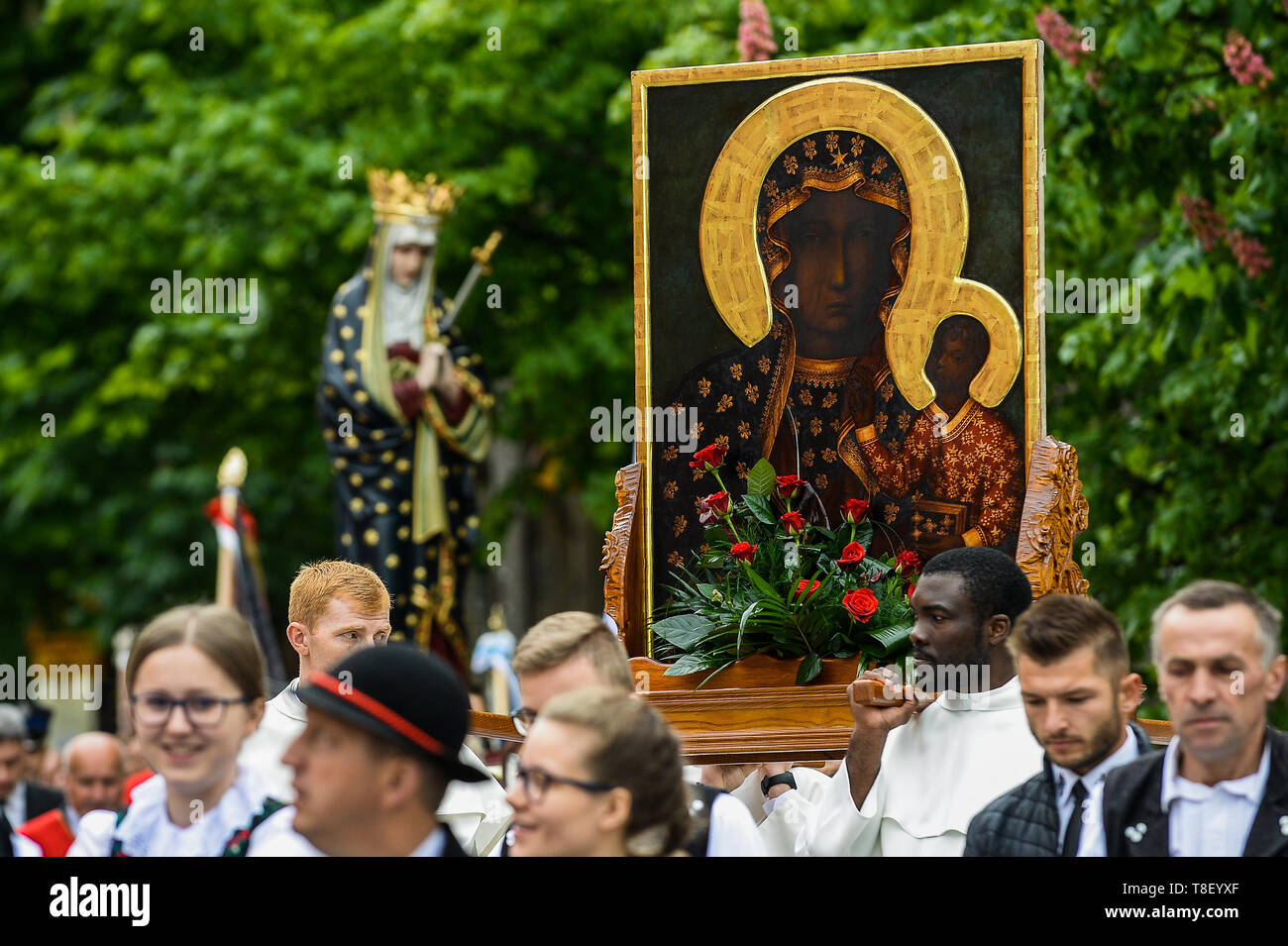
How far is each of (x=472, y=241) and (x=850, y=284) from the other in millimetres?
9470

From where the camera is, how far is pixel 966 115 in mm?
6844

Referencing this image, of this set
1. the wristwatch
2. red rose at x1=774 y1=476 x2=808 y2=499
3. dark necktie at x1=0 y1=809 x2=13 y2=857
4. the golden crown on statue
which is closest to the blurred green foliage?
the golden crown on statue

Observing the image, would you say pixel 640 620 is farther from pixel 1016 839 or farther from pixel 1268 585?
pixel 1268 585

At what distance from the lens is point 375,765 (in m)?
3.72

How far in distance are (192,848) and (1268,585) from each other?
672cm

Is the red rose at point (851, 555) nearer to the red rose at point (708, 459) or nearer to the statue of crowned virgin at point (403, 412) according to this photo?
the red rose at point (708, 459)

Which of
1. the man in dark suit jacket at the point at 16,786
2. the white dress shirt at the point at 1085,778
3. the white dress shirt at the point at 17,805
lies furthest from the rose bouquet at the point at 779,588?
the white dress shirt at the point at 17,805

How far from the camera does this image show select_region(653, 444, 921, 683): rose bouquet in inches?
249

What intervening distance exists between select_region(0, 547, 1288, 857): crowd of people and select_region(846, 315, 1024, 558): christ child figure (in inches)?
45.4

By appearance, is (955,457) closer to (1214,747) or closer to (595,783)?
(1214,747)

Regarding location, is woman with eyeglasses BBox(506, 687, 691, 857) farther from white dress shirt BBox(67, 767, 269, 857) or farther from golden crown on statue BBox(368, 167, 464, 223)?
golden crown on statue BBox(368, 167, 464, 223)

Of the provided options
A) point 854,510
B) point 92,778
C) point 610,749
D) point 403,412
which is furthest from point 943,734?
point 403,412
